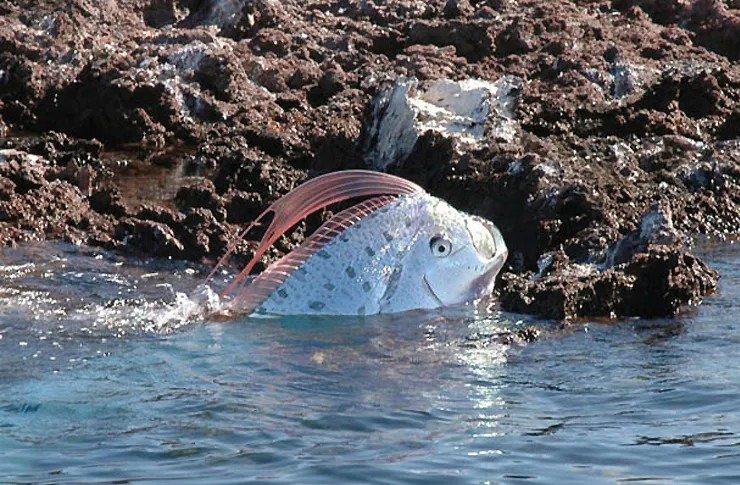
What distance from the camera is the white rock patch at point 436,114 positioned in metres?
11.2

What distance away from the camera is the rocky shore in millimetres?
10125

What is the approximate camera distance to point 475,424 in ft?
21.6

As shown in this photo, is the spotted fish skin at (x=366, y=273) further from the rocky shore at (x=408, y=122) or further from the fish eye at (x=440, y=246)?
the rocky shore at (x=408, y=122)

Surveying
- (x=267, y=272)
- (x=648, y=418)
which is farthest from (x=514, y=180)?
(x=648, y=418)

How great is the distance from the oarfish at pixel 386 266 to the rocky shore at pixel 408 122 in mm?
406

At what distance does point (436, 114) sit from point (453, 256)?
2.96 metres

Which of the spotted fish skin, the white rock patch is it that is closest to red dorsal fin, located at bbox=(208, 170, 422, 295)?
the spotted fish skin

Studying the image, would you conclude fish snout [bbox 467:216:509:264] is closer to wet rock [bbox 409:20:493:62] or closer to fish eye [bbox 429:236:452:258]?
fish eye [bbox 429:236:452:258]

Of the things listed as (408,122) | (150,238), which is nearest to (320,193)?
(150,238)

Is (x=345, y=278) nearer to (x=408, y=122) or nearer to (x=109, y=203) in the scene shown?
(x=109, y=203)

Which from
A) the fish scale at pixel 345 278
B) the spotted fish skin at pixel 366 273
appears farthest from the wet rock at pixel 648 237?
the fish scale at pixel 345 278

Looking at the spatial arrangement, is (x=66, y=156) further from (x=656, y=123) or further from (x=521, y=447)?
(x=521, y=447)

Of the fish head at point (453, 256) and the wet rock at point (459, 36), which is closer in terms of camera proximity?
the fish head at point (453, 256)

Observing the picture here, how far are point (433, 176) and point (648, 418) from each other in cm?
459
